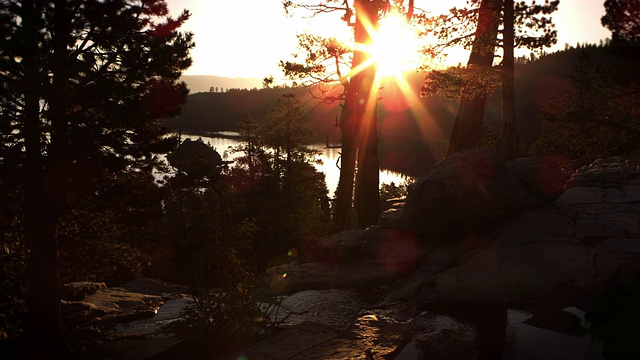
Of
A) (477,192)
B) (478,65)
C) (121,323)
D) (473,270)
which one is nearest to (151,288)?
(121,323)

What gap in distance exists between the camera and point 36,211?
24.8 feet

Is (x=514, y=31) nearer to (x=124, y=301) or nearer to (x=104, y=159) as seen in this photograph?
(x=104, y=159)

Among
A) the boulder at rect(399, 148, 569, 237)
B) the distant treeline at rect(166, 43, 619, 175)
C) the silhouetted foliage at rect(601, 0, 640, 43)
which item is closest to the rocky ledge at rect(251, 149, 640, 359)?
the boulder at rect(399, 148, 569, 237)

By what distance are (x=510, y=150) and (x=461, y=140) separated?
11.2ft

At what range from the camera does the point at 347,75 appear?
14.6 m

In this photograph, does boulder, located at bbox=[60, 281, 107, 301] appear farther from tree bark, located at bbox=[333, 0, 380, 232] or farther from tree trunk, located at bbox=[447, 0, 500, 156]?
tree trunk, located at bbox=[447, 0, 500, 156]

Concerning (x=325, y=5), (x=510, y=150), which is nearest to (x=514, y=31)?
(x=510, y=150)

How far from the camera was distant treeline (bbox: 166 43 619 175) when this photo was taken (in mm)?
93625

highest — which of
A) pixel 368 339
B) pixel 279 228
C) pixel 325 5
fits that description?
pixel 325 5

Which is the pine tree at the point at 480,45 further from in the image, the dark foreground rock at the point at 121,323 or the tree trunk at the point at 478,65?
the dark foreground rock at the point at 121,323

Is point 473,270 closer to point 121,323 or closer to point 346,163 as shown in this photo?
point 121,323

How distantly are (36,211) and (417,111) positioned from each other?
486 feet

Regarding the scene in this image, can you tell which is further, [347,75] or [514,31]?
[347,75]

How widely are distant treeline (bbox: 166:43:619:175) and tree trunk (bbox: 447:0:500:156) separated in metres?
47.4
